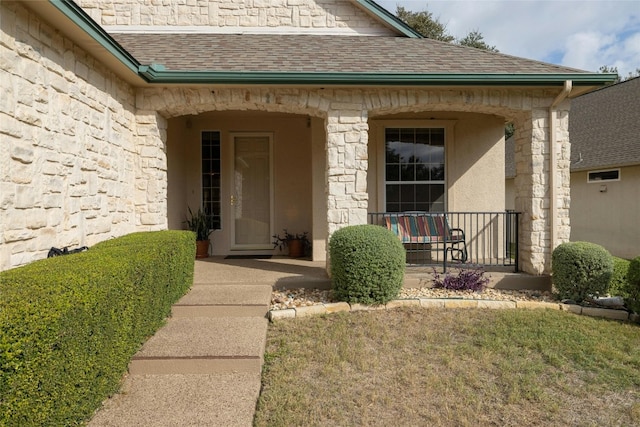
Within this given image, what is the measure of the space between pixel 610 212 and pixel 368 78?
963cm

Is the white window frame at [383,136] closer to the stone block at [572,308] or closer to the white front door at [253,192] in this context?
A: the white front door at [253,192]

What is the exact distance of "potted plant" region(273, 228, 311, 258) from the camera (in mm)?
7582

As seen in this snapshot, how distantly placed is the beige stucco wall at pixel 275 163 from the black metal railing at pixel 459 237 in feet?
5.28

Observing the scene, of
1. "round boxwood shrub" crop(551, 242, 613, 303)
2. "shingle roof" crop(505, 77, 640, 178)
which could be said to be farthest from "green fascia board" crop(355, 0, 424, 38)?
"shingle roof" crop(505, 77, 640, 178)

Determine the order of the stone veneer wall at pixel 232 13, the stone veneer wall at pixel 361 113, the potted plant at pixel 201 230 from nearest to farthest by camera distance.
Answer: the stone veneer wall at pixel 361 113 < the stone veneer wall at pixel 232 13 < the potted plant at pixel 201 230

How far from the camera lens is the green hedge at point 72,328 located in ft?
6.31

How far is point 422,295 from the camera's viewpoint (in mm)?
5312

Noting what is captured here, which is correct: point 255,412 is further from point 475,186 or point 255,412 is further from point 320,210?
point 475,186

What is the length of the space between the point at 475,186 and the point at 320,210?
3.06 meters

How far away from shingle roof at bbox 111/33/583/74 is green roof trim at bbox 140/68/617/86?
0.42 ft

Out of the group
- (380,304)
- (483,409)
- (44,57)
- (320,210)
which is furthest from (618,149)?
(44,57)

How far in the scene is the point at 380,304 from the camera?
4727mm

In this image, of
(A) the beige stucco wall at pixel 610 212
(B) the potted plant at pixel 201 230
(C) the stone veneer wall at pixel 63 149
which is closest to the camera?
(C) the stone veneer wall at pixel 63 149

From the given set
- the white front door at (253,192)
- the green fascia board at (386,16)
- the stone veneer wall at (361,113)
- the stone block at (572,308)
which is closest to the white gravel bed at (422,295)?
the stone block at (572,308)
